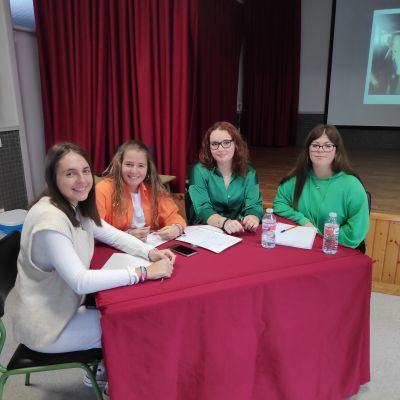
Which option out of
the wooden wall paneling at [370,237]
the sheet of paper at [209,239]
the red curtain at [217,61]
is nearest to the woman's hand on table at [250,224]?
the sheet of paper at [209,239]

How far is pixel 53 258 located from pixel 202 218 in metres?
0.99

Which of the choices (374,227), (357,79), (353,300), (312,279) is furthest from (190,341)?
(357,79)

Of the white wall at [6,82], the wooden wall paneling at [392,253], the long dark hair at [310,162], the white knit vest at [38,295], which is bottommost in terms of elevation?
the wooden wall paneling at [392,253]

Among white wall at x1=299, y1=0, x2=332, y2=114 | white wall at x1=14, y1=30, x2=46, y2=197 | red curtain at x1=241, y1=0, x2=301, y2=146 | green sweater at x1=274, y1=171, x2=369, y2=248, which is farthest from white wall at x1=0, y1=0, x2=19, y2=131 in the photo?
white wall at x1=299, y1=0, x2=332, y2=114

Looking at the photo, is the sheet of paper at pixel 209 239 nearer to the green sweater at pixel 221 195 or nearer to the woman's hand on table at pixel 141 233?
the woman's hand on table at pixel 141 233

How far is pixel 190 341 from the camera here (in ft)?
3.89

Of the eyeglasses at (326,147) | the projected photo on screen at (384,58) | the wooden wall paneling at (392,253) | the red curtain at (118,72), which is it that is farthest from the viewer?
the projected photo on screen at (384,58)

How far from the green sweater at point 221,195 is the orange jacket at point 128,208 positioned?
20 cm

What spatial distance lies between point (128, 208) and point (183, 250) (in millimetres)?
460

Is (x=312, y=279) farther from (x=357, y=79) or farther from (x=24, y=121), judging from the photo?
(x=357, y=79)

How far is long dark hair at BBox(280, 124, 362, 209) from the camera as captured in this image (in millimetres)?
1805

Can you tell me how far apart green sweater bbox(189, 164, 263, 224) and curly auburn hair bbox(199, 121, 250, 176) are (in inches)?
1.3

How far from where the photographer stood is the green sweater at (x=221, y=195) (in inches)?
79.4

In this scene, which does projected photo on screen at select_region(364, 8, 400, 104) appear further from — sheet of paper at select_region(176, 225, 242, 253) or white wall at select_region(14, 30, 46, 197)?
sheet of paper at select_region(176, 225, 242, 253)
